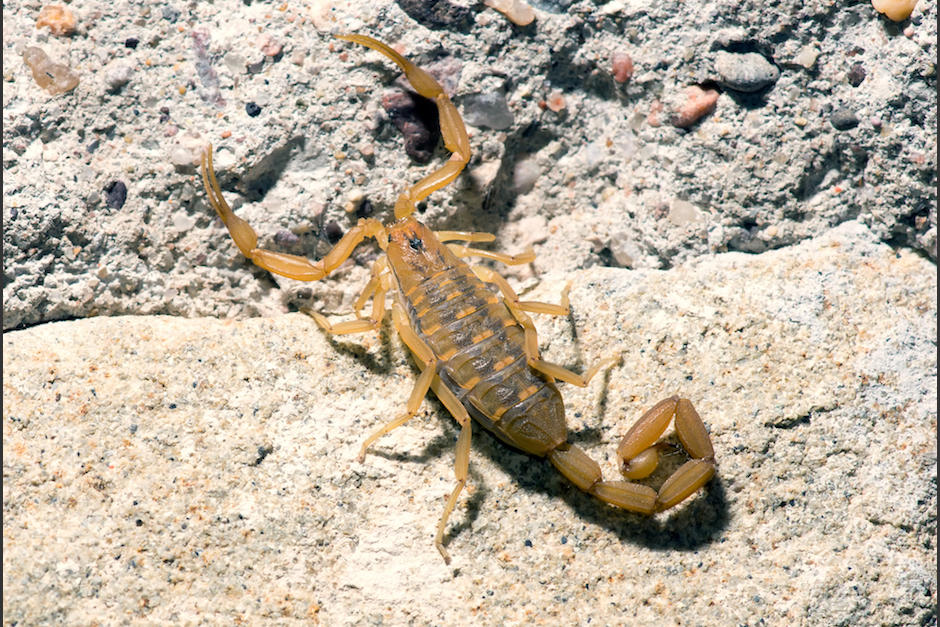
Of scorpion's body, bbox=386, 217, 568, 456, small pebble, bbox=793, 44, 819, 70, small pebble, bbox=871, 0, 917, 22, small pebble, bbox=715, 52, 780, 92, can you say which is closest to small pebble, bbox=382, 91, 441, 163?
scorpion's body, bbox=386, 217, 568, 456

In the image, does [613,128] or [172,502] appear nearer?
[172,502]

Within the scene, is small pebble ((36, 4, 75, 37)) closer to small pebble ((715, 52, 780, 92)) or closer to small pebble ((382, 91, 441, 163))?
small pebble ((382, 91, 441, 163))

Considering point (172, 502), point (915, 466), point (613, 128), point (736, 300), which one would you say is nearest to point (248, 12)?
point (613, 128)

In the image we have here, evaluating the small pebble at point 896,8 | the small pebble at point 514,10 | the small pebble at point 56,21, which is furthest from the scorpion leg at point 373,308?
the small pebble at point 896,8

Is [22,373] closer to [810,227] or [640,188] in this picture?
[640,188]

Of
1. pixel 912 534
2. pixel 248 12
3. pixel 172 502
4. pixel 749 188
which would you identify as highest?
pixel 248 12

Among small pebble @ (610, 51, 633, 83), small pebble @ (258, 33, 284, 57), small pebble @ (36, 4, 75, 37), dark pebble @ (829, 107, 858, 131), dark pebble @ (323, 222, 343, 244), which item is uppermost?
small pebble @ (36, 4, 75, 37)
